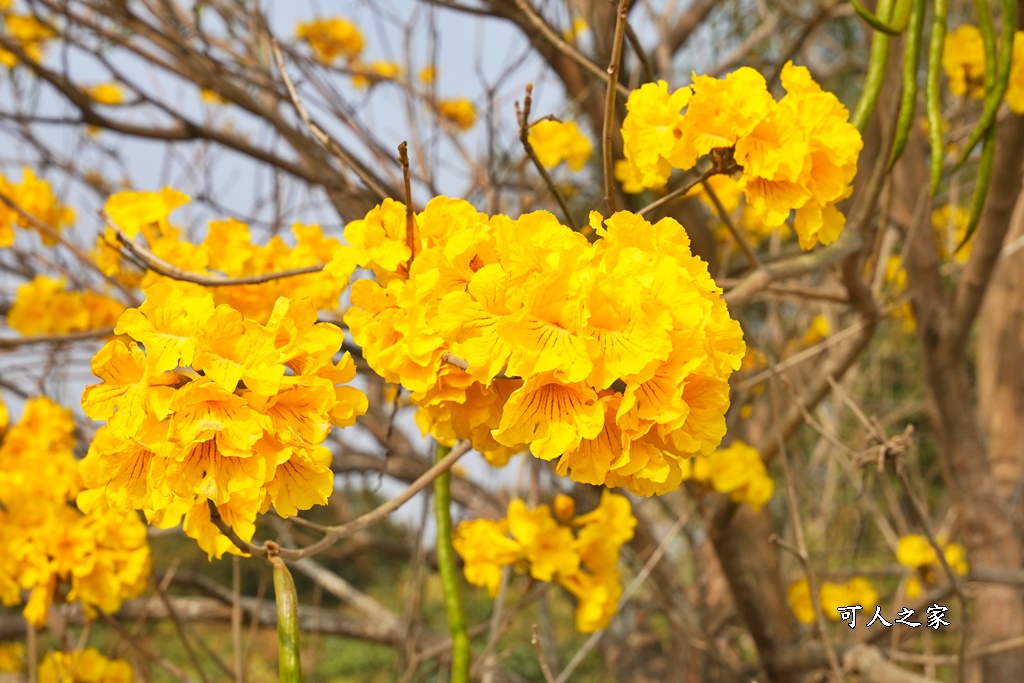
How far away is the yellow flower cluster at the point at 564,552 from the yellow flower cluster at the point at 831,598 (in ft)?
3.85

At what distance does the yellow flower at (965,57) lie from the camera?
6.43 feet

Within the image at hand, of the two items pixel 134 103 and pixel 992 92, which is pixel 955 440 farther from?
pixel 134 103

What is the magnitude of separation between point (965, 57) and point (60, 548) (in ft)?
6.78

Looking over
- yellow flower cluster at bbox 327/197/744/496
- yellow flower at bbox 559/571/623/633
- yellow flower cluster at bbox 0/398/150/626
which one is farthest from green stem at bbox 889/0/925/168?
yellow flower cluster at bbox 0/398/150/626

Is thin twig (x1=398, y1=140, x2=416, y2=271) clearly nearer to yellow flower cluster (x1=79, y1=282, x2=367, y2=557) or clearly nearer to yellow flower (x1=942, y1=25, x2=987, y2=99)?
yellow flower cluster (x1=79, y1=282, x2=367, y2=557)

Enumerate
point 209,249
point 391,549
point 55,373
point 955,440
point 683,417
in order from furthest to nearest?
point 391,549
point 55,373
point 955,440
point 209,249
point 683,417

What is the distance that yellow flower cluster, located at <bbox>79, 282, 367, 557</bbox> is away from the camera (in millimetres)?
771

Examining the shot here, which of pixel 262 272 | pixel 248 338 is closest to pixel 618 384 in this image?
pixel 248 338

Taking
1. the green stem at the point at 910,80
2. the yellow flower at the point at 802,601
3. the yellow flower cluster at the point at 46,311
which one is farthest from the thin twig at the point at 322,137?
the yellow flower at the point at 802,601

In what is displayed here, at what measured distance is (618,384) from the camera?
764mm

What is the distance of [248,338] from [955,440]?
81.9 inches

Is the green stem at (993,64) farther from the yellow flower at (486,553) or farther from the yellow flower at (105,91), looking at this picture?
the yellow flower at (105,91)

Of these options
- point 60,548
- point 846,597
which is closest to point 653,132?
point 60,548

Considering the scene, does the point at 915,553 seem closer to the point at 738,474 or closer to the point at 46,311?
the point at 738,474
